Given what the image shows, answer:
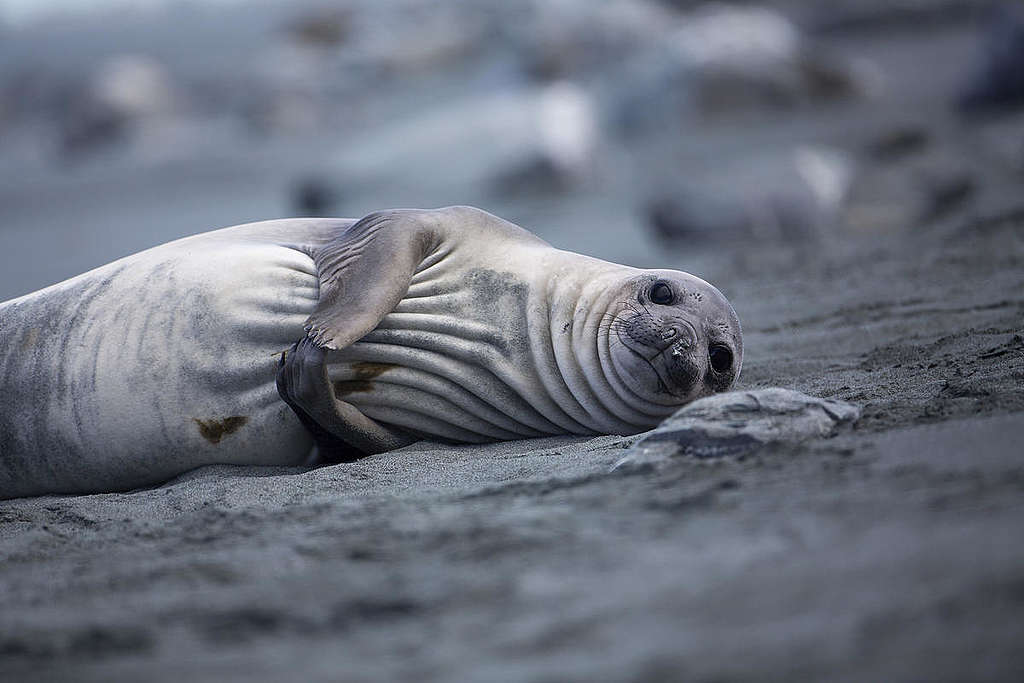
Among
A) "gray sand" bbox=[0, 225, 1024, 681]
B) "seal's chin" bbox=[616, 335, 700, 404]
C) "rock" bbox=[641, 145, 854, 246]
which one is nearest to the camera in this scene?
"gray sand" bbox=[0, 225, 1024, 681]

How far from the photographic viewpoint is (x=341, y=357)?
3.56 metres

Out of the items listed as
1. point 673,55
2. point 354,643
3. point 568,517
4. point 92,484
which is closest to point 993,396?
point 568,517

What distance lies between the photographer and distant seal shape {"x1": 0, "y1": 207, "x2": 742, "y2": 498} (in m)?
3.52

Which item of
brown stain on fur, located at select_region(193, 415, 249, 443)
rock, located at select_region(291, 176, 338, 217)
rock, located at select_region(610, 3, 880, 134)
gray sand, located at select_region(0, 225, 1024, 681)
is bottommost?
gray sand, located at select_region(0, 225, 1024, 681)

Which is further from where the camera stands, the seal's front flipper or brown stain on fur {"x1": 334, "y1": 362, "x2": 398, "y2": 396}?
brown stain on fur {"x1": 334, "y1": 362, "x2": 398, "y2": 396}

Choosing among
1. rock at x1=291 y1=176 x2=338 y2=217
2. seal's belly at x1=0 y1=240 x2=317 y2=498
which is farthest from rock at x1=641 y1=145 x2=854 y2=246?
seal's belly at x1=0 y1=240 x2=317 y2=498

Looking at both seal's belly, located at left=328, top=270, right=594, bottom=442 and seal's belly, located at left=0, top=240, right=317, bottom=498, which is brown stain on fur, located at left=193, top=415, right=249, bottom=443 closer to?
seal's belly, located at left=0, top=240, right=317, bottom=498

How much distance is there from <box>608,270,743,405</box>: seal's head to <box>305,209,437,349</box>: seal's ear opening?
1.98ft

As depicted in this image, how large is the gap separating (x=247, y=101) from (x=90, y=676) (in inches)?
667

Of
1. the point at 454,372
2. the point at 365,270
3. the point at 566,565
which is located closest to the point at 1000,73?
the point at 454,372

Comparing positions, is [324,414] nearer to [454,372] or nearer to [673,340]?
[454,372]

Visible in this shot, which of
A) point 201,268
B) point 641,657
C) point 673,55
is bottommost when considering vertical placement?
point 641,657

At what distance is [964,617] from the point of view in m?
1.64

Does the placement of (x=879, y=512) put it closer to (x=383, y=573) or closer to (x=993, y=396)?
(x=383, y=573)
